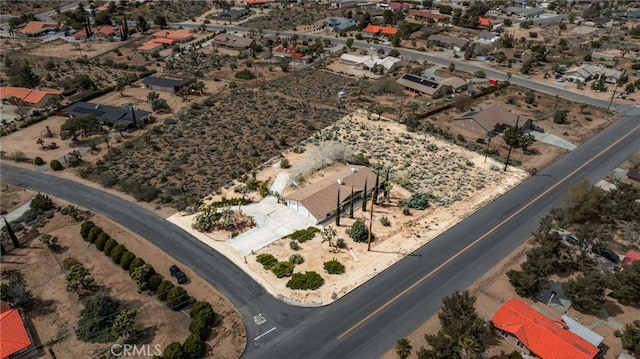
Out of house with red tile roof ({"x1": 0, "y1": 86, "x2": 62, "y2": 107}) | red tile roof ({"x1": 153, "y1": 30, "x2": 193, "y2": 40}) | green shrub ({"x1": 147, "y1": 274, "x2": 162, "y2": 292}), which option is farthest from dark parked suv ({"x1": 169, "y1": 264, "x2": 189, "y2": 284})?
red tile roof ({"x1": 153, "y1": 30, "x2": 193, "y2": 40})

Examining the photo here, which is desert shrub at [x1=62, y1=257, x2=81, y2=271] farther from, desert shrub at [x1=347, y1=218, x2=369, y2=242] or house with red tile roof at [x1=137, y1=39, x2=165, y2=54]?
house with red tile roof at [x1=137, y1=39, x2=165, y2=54]

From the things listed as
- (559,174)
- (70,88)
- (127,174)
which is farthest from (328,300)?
(70,88)

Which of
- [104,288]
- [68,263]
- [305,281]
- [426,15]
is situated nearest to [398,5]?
[426,15]

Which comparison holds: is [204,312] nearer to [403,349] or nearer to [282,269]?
[282,269]

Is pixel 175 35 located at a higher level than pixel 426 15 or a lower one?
lower

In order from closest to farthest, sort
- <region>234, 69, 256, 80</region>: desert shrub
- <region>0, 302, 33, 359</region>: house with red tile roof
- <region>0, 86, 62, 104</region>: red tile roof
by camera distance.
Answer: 1. <region>0, 302, 33, 359</region>: house with red tile roof
2. <region>0, 86, 62, 104</region>: red tile roof
3. <region>234, 69, 256, 80</region>: desert shrub

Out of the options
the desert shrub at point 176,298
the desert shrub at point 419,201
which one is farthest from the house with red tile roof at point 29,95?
the desert shrub at point 419,201
